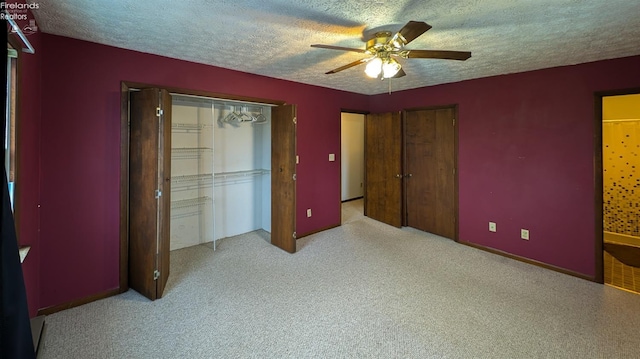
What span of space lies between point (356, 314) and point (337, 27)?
2298 millimetres

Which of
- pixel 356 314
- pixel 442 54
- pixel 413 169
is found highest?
pixel 442 54

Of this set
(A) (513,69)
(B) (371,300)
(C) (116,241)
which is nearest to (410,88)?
(A) (513,69)

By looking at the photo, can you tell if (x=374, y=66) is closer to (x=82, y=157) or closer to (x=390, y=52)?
(x=390, y=52)

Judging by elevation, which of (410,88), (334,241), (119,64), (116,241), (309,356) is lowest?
(309,356)

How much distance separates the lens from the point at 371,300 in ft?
8.93

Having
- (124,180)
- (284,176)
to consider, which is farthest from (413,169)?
(124,180)

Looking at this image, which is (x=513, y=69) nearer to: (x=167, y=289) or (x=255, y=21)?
(x=255, y=21)

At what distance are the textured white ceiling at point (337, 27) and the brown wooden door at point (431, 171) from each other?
4.30 feet

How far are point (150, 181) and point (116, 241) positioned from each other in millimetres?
721

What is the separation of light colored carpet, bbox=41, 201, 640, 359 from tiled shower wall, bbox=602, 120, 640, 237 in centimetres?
208

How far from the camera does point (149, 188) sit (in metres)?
2.69

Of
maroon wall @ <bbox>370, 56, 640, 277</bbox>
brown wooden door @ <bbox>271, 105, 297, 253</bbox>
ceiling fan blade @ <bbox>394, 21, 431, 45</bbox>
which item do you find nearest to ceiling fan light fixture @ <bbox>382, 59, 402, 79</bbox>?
ceiling fan blade @ <bbox>394, 21, 431, 45</bbox>

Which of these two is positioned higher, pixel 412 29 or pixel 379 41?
pixel 379 41

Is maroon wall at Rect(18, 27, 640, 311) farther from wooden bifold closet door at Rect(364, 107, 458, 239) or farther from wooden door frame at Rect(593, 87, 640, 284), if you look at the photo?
wooden bifold closet door at Rect(364, 107, 458, 239)
